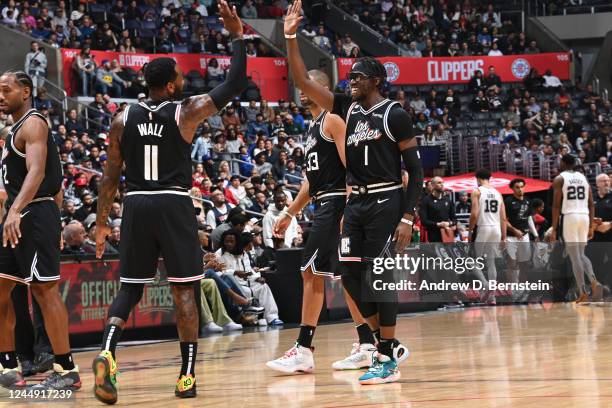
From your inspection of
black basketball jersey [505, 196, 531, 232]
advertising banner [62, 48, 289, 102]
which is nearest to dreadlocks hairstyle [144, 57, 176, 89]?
black basketball jersey [505, 196, 531, 232]

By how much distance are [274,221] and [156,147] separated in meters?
10.2

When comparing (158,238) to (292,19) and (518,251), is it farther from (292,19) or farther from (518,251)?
(518,251)

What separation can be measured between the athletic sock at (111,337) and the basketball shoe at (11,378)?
3.96 ft

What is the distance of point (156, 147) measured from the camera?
715 cm

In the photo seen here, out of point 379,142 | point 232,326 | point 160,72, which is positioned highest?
point 160,72

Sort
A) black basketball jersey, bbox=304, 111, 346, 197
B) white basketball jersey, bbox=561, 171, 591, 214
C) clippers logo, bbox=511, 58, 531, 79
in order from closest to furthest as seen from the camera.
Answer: black basketball jersey, bbox=304, 111, 346, 197, white basketball jersey, bbox=561, 171, 591, 214, clippers logo, bbox=511, 58, 531, 79

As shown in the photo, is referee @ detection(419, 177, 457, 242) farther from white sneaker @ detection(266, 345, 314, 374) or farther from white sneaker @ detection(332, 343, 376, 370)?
white sneaker @ detection(266, 345, 314, 374)

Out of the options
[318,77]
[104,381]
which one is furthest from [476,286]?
[104,381]

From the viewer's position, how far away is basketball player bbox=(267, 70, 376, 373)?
28.2 feet

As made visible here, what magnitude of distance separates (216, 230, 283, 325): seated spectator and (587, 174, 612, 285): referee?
204 inches

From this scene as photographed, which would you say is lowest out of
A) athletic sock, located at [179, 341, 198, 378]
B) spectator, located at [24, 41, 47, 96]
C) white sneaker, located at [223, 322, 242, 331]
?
white sneaker, located at [223, 322, 242, 331]

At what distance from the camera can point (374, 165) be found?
313 inches

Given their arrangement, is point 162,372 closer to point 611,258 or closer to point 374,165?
point 374,165

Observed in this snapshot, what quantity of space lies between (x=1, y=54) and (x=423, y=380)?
1941cm
